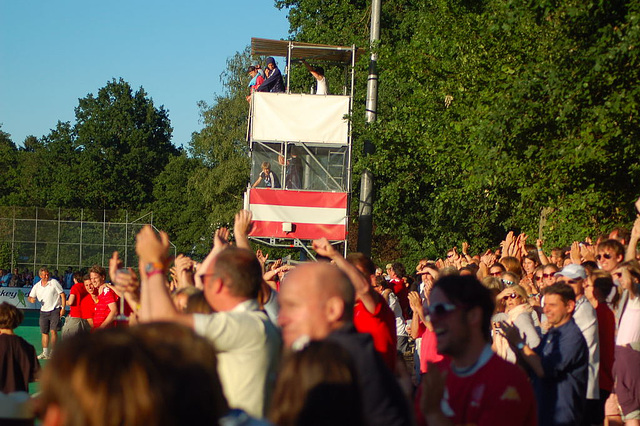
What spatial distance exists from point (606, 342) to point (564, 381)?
1.74m

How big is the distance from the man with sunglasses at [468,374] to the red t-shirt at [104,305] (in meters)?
10.4

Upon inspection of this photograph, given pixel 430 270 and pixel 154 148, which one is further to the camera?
pixel 154 148

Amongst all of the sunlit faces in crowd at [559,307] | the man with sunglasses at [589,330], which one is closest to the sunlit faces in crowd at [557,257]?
the man with sunglasses at [589,330]

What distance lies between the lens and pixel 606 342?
709 cm

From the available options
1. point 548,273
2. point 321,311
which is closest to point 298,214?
point 548,273

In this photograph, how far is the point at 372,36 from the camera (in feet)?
63.8

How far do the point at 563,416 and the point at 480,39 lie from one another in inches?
422

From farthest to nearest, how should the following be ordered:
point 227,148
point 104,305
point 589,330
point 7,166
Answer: point 7,166 < point 227,148 < point 104,305 < point 589,330

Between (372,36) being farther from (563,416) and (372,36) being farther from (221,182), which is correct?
(221,182)

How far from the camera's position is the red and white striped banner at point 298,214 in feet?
59.2

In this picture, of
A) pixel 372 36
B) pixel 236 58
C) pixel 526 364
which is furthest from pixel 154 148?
pixel 526 364

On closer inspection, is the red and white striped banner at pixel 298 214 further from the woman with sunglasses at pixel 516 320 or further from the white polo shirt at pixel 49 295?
the woman with sunglasses at pixel 516 320

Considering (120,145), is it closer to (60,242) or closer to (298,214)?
(60,242)

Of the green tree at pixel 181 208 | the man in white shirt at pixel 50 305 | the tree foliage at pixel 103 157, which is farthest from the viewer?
the tree foliage at pixel 103 157
